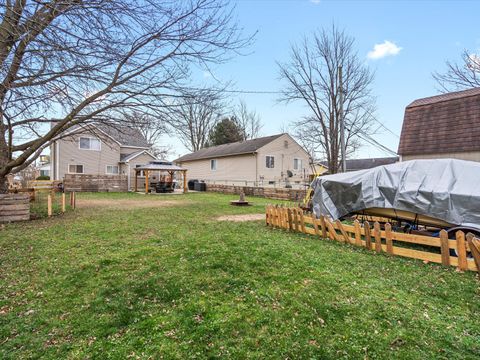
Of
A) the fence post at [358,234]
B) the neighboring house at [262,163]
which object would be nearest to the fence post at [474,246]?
the fence post at [358,234]

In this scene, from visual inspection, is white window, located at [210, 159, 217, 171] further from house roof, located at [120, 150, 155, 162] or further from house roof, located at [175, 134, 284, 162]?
house roof, located at [120, 150, 155, 162]

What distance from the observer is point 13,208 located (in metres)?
9.05

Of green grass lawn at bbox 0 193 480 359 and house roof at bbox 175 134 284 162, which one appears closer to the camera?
green grass lawn at bbox 0 193 480 359

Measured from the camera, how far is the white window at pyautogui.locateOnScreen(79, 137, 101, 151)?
2694 centimetres

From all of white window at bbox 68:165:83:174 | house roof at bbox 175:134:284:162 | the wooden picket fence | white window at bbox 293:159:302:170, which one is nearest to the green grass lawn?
the wooden picket fence

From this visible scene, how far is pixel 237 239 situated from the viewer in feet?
20.9

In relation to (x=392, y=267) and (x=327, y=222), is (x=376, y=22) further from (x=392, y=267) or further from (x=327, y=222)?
(x=392, y=267)

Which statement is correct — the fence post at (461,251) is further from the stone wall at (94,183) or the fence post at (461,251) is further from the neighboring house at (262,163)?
the stone wall at (94,183)

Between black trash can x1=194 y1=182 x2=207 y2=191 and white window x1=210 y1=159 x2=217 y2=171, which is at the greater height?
white window x1=210 y1=159 x2=217 y2=171

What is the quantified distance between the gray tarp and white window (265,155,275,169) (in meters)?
17.4

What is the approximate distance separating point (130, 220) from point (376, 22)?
12533 millimetres

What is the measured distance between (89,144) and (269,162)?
1772cm

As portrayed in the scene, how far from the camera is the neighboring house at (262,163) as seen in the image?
81.8ft

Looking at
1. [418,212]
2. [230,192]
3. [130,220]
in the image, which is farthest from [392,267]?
[230,192]
